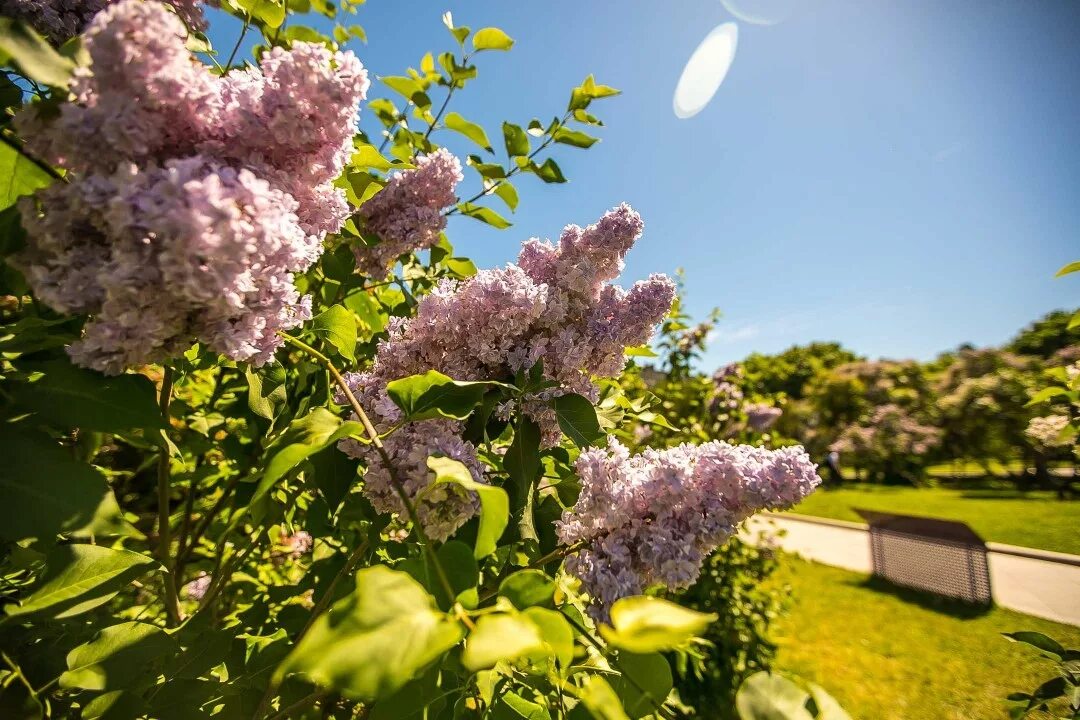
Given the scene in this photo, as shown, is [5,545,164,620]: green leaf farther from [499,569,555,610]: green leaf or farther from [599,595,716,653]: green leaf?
[599,595,716,653]: green leaf

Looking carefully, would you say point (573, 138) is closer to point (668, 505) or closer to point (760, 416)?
point (668, 505)

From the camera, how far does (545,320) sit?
1330 mm

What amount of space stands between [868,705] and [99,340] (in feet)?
22.4

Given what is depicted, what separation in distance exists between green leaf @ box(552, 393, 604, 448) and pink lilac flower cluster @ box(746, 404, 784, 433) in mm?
4011

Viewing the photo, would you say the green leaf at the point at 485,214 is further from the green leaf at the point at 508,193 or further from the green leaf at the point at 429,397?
the green leaf at the point at 429,397

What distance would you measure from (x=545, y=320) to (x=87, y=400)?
0.91 metres

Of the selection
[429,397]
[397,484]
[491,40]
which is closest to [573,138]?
[491,40]

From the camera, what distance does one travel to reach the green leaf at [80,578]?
0.79 m

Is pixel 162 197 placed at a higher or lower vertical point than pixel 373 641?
higher

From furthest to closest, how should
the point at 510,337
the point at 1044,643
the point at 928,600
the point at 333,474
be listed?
the point at 928,600 < the point at 1044,643 < the point at 510,337 < the point at 333,474

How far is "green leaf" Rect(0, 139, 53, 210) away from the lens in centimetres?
77

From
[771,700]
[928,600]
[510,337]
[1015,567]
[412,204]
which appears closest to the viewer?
[771,700]

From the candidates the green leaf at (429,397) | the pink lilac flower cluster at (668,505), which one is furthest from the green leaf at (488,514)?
the pink lilac flower cluster at (668,505)

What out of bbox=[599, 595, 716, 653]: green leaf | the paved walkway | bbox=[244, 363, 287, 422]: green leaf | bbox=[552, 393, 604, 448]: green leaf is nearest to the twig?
bbox=[244, 363, 287, 422]: green leaf
